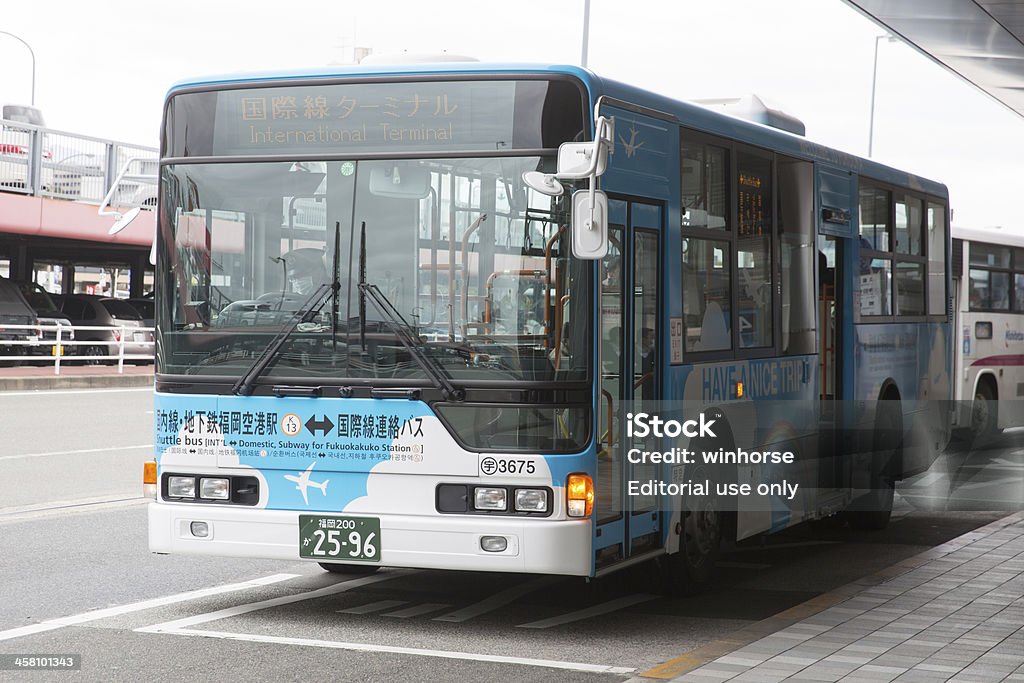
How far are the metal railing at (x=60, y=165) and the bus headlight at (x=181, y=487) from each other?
85.1 feet

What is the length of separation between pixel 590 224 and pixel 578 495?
1.38 meters

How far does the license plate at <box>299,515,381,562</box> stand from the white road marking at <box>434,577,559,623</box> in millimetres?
801

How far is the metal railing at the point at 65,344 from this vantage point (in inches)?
1155

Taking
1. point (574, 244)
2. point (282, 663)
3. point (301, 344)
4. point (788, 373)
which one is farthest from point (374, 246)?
point (788, 373)

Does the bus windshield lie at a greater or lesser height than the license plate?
greater

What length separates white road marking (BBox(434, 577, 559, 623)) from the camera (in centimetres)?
795

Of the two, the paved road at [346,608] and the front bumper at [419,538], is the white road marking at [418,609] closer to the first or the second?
the paved road at [346,608]

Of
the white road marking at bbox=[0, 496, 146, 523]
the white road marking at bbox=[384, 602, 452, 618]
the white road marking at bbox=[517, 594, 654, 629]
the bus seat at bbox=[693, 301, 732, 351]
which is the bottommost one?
the white road marking at bbox=[517, 594, 654, 629]

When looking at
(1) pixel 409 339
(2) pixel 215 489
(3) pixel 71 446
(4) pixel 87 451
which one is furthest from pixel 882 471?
(3) pixel 71 446

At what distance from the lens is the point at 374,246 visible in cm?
736

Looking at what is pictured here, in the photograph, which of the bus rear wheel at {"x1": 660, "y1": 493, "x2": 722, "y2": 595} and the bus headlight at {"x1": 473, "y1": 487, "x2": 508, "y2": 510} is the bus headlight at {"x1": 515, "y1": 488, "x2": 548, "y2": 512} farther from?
the bus rear wheel at {"x1": 660, "y1": 493, "x2": 722, "y2": 595}

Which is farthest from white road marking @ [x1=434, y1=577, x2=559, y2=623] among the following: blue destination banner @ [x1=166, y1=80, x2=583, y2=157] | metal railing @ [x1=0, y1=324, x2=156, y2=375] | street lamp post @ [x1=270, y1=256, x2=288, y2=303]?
metal railing @ [x1=0, y1=324, x2=156, y2=375]

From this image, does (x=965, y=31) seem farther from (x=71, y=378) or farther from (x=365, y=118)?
(x=71, y=378)

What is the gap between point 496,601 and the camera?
847 cm
